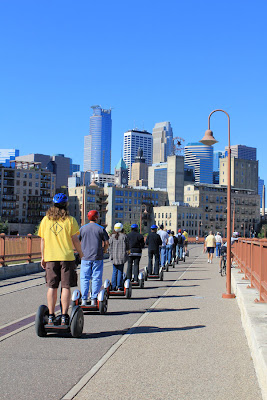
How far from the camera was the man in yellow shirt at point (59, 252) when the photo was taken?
8.02 meters

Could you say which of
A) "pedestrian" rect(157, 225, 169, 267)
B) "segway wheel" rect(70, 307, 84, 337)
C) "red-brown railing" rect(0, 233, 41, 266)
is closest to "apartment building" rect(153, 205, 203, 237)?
"red-brown railing" rect(0, 233, 41, 266)

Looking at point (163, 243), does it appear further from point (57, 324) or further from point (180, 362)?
point (180, 362)

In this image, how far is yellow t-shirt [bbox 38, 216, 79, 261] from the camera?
26.4ft

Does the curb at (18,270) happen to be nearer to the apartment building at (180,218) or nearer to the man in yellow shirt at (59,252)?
the man in yellow shirt at (59,252)

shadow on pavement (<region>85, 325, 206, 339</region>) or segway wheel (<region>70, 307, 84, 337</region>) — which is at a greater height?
segway wheel (<region>70, 307, 84, 337</region>)

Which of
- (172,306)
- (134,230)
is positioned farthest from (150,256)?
(172,306)

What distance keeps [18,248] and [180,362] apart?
16287 millimetres

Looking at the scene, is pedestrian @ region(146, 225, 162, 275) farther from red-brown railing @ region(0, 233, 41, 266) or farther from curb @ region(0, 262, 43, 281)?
red-brown railing @ region(0, 233, 41, 266)

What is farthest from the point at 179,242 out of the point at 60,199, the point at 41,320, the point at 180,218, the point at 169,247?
the point at 180,218

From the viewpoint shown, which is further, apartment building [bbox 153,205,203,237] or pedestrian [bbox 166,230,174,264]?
apartment building [bbox 153,205,203,237]

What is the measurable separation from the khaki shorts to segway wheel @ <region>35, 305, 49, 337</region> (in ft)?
1.14

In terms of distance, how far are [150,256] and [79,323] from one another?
10968 mm

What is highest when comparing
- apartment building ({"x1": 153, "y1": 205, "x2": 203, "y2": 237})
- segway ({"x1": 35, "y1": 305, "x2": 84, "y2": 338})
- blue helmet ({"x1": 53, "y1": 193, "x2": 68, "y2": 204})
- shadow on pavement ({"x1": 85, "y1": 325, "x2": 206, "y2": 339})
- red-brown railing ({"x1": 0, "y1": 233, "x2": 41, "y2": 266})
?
apartment building ({"x1": 153, "y1": 205, "x2": 203, "y2": 237})

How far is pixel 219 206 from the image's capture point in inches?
6841
